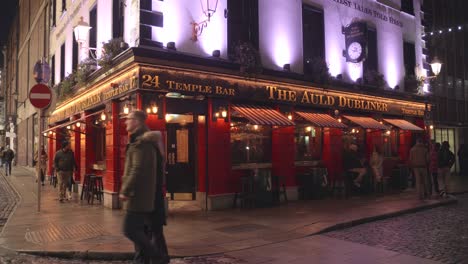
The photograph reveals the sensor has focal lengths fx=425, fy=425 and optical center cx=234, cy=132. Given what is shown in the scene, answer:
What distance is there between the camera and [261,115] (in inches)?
475

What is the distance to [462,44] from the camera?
2423 centimetres

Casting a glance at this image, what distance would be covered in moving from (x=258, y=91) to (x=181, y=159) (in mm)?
3130

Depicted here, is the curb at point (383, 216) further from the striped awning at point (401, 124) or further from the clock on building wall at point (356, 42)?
the clock on building wall at point (356, 42)

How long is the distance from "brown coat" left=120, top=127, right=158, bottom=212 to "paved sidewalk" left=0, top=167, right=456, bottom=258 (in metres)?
2.12

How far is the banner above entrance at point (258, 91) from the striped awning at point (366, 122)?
388 millimetres

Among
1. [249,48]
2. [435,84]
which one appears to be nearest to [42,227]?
[249,48]

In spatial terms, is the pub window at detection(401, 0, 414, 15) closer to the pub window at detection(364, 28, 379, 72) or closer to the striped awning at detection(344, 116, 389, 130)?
the pub window at detection(364, 28, 379, 72)

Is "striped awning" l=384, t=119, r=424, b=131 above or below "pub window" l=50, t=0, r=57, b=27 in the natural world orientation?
below

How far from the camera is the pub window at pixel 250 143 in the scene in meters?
12.6

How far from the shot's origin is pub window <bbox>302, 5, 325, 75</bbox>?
1488 cm

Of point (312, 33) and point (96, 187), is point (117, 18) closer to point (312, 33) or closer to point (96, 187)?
point (96, 187)

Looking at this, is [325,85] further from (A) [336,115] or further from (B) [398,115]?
(B) [398,115]

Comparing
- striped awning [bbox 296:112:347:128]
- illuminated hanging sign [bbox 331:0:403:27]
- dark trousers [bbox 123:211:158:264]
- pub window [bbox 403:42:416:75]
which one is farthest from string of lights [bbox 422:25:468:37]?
dark trousers [bbox 123:211:158:264]

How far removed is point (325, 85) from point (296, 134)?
6.60 feet
